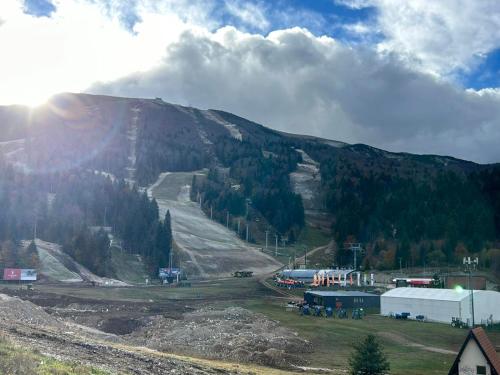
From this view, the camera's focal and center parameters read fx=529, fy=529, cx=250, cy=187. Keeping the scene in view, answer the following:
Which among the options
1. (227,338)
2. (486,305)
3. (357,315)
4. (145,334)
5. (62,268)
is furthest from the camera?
(62,268)

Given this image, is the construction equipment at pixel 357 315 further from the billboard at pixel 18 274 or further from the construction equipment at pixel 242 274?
the construction equipment at pixel 242 274

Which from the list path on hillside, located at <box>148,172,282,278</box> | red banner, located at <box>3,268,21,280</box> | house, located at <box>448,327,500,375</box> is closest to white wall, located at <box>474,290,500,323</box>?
house, located at <box>448,327,500,375</box>

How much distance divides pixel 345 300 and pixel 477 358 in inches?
2270

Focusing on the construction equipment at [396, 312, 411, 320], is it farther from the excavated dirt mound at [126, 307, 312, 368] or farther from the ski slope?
the ski slope

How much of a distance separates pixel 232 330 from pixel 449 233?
4570 inches

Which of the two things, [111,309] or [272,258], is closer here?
[111,309]

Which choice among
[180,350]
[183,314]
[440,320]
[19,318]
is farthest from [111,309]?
[440,320]

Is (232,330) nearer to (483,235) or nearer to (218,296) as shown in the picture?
(218,296)

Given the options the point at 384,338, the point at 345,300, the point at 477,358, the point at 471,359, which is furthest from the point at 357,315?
the point at 477,358

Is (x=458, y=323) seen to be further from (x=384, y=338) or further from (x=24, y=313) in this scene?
(x=24, y=313)

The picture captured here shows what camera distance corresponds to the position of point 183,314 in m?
74.1

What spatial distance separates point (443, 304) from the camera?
77.5 metres

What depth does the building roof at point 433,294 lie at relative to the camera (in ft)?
254

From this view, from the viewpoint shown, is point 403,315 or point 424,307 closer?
point 424,307
